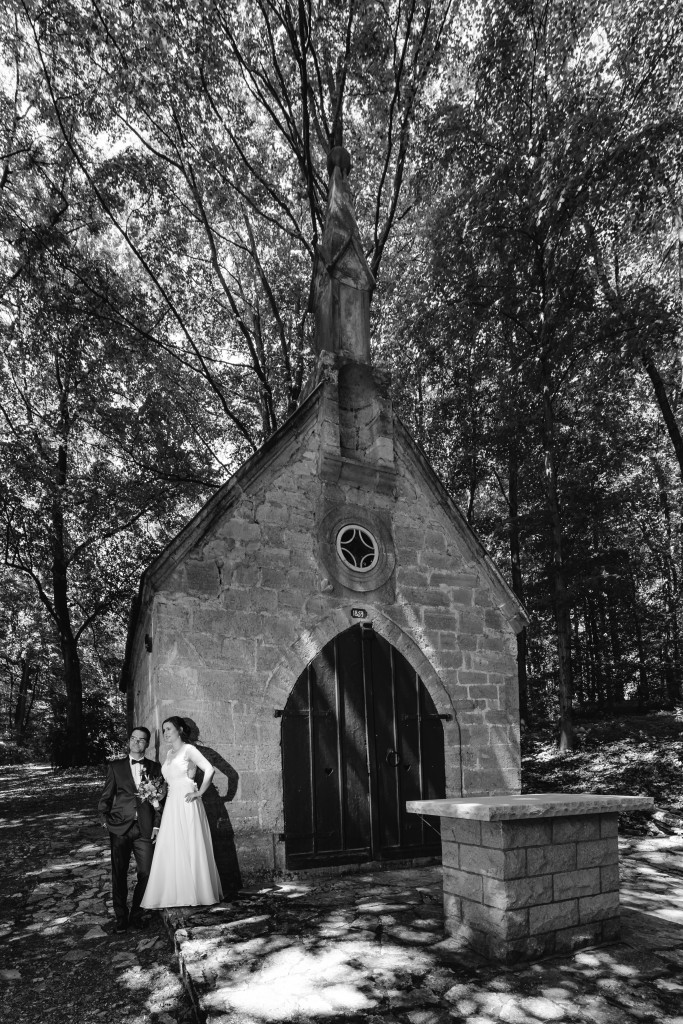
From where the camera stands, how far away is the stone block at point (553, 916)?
455 centimetres

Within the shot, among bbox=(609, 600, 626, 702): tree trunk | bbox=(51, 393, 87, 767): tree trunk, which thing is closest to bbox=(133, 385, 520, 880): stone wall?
bbox=(51, 393, 87, 767): tree trunk

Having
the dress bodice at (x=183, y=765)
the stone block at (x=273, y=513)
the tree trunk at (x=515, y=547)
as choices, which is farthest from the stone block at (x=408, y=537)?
the tree trunk at (x=515, y=547)

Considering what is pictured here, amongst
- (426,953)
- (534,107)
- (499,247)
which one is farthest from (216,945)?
(534,107)

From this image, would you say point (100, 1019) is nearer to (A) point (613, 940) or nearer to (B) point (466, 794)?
(A) point (613, 940)

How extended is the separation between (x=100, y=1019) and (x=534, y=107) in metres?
15.6

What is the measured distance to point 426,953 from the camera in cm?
458

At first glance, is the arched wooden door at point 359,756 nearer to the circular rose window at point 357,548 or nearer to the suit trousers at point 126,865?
the circular rose window at point 357,548

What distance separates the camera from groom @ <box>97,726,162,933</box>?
19.6ft

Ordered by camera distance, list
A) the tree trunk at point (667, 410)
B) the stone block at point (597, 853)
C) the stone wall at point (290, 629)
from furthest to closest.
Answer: the tree trunk at point (667, 410) → the stone wall at point (290, 629) → the stone block at point (597, 853)

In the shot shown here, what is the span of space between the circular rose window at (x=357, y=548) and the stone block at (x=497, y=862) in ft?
12.5

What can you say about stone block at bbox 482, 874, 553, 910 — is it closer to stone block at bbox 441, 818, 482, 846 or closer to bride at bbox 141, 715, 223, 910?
stone block at bbox 441, 818, 482, 846

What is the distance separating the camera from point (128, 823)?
6.06 meters

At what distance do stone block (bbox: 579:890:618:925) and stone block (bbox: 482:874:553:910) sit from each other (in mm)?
373

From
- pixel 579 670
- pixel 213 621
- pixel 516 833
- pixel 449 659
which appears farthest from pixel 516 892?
pixel 579 670
